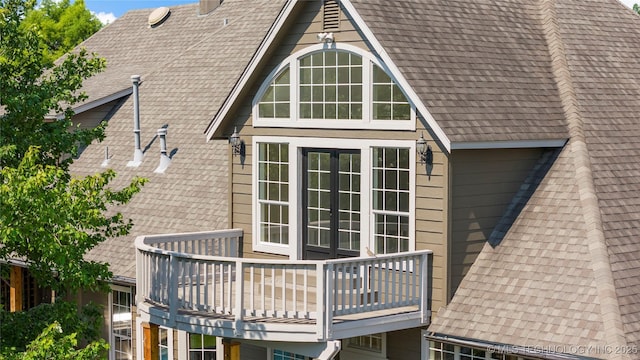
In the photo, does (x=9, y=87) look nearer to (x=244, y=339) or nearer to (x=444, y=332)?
(x=244, y=339)

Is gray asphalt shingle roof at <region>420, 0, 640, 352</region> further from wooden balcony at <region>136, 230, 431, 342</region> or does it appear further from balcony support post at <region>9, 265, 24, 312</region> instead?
balcony support post at <region>9, 265, 24, 312</region>

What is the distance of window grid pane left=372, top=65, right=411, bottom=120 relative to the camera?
607 inches

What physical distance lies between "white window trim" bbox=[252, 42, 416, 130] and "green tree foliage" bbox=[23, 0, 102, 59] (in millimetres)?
34157

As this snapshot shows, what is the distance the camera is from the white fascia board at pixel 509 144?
573 inches

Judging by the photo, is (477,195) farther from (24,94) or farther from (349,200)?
(24,94)

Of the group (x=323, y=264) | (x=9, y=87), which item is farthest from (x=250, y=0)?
(x=323, y=264)

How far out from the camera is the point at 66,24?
5006 centimetres

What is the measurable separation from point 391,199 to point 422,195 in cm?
66

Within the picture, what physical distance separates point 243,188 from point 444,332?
4.89m

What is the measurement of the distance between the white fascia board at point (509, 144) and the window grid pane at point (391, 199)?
1.12 meters

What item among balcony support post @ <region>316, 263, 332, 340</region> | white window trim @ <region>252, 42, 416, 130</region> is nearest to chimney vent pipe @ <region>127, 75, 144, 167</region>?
white window trim @ <region>252, 42, 416, 130</region>

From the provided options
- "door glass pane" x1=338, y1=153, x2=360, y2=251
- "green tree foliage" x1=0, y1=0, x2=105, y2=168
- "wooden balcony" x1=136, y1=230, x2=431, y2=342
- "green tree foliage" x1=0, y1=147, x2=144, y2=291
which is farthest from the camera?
"door glass pane" x1=338, y1=153, x2=360, y2=251

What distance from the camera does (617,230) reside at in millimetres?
14703

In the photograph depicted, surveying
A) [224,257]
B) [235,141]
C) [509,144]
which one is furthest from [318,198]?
[509,144]
